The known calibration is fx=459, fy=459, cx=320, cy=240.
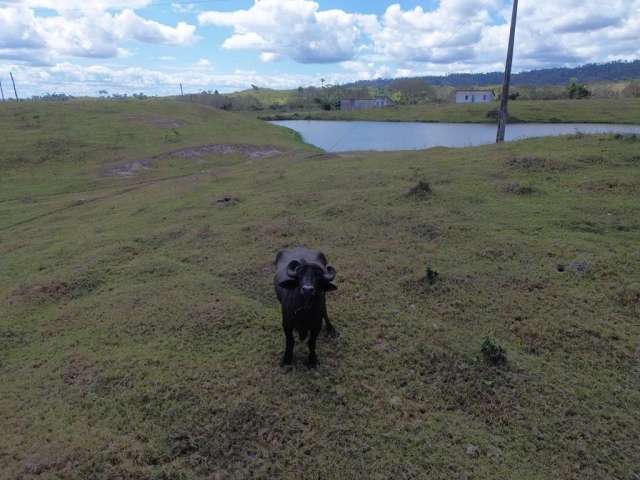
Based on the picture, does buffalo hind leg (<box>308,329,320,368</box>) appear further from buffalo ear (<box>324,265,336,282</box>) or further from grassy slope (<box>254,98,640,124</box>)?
grassy slope (<box>254,98,640,124</box>)

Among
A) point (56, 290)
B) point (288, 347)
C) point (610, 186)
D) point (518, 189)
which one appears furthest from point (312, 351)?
point (610, 186)

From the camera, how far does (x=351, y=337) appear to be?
7098mm

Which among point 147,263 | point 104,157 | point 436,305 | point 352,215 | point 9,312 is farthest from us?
point 104,157

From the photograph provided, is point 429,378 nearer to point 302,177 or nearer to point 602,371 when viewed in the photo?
A: point 602,371

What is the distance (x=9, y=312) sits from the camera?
8.79 m

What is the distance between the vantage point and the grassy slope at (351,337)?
16.6 feet

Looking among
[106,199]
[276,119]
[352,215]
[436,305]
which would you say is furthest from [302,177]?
[276,119]

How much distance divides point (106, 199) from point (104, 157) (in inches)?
445

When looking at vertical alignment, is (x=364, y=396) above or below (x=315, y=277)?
below

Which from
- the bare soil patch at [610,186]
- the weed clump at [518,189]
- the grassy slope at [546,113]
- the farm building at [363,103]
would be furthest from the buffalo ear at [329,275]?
the farm building at [363,103]

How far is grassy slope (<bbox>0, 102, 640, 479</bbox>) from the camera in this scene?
16.6 feet

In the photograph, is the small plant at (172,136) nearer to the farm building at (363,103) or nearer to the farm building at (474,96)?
the farm building at (363,103)

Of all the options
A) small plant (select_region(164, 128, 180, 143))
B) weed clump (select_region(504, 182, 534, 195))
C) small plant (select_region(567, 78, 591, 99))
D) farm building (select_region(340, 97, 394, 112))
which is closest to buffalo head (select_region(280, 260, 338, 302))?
→ weed clump (select_region(504, 182, 534, 195))

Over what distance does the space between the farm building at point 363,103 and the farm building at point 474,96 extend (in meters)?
16.0
